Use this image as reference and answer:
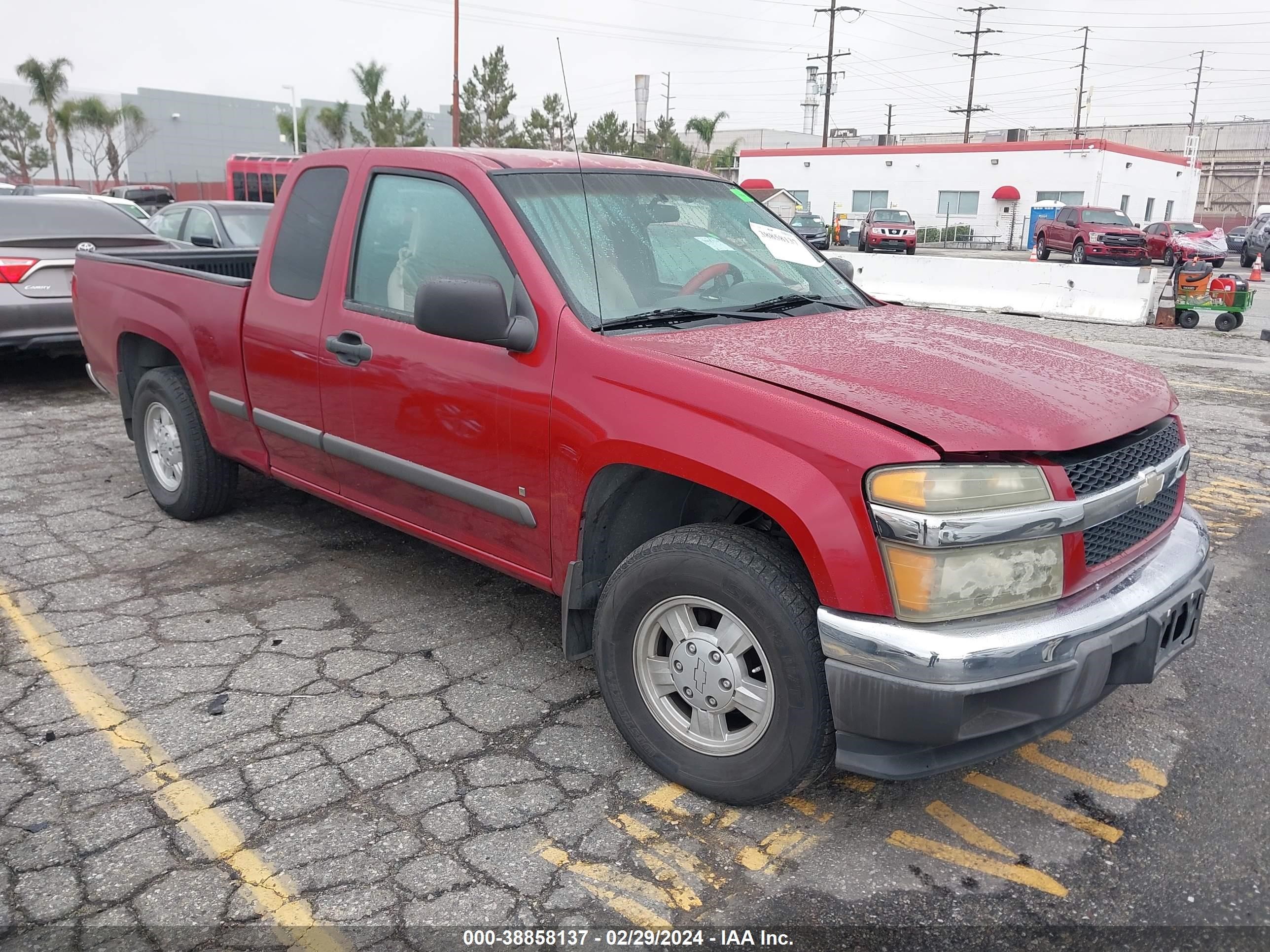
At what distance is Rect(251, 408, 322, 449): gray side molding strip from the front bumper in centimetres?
241

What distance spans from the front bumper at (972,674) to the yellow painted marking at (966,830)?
0.37m

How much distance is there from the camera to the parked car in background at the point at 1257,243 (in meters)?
29.8

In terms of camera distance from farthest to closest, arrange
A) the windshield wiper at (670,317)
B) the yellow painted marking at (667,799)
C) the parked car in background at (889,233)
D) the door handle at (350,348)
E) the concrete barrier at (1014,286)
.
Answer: the parked car in background at (889,233), the concrete barrier at (1014,286), the door handle at (350,348), the windshield wiper at (670,317), the yellow painted marking at (667,799)

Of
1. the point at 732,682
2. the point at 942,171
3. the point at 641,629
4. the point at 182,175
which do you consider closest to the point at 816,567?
the point at 732,682

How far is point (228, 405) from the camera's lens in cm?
456

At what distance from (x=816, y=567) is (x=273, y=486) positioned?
432 cm

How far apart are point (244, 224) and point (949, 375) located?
36.3 feet

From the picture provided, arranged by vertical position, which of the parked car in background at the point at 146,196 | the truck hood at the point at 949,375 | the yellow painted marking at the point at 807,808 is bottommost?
the yellow painted marking at the point at 807,808

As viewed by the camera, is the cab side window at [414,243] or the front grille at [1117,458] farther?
the cab side window at [414,243]

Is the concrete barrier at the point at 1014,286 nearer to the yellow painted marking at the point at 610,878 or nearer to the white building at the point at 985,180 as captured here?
the yellow painted marking at the point at 610,878

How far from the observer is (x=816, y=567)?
2.48 metres

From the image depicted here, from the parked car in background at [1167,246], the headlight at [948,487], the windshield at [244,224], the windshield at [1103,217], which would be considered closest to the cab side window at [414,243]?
the headlight at [948,487]

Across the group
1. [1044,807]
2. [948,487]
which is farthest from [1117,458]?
[1044,807]

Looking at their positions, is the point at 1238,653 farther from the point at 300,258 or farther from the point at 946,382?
the point at 300,258
